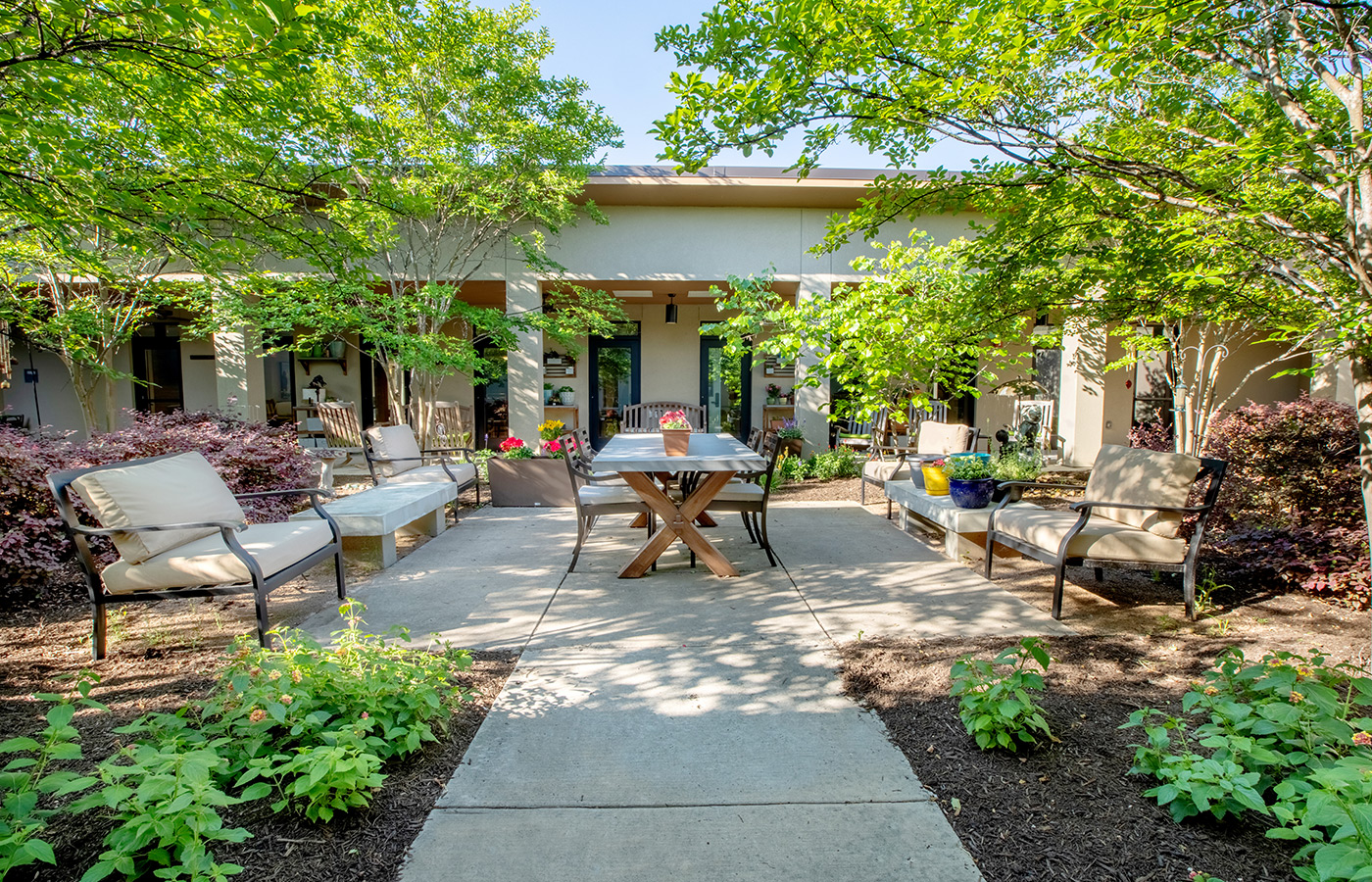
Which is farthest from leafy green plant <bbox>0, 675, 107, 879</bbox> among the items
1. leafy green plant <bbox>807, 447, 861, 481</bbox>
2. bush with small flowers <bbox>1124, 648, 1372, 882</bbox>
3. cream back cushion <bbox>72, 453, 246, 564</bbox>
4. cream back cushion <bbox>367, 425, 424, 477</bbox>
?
leafy green plant <bbox>807, 447, 861, 481</bbox>

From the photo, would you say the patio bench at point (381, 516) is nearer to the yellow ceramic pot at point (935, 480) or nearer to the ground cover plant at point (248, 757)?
the ground cover plant at point (248, 757)

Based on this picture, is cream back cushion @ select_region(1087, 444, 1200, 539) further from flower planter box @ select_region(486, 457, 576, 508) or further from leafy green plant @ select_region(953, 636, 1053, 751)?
flower planter box @ select_region(486, 457, 576, 508)

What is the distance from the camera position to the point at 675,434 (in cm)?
465

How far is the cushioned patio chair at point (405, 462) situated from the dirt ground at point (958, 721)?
1.91 m

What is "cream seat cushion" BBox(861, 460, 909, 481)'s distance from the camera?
23.6 feet

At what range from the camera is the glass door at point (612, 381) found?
12.4 metres

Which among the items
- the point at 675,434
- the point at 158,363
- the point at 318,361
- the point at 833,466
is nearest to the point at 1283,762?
the point at 675,434

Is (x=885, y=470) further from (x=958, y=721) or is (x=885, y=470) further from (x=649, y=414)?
(x=649, y=414)

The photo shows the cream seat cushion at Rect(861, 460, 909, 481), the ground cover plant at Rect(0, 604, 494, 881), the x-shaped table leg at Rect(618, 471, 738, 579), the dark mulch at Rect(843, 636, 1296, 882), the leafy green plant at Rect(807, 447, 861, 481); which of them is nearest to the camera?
the ground cover plant at Rect(0, 604, 494, 881)

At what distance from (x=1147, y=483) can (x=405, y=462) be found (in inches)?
251

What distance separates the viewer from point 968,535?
5.00 m

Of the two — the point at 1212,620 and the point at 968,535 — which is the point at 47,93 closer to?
the point at 968,535

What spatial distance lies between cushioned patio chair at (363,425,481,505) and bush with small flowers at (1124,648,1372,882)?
226 inches

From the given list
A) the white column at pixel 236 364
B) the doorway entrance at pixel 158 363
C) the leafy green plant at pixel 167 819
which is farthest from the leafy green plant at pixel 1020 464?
the doorway entrance at pixel 158 363
